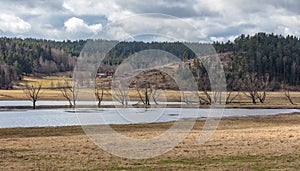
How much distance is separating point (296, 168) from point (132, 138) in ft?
48.9

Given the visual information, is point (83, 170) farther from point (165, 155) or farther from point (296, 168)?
point (296, 168)

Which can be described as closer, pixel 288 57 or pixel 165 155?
pixel 165 155

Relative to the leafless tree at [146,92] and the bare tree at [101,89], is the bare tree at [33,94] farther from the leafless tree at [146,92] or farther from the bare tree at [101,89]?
the leafless tree at [146,92]

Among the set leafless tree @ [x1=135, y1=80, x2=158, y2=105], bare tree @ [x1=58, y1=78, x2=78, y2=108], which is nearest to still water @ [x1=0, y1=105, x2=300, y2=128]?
bare tree @ [x1=58, y1=78, x2=78, y2=108]

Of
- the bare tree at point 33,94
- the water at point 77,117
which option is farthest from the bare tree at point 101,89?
the water at point 77,117

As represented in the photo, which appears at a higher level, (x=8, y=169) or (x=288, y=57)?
(x=288, y=57)

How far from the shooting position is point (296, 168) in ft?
56.5

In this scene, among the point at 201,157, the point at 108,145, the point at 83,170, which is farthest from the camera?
the point at 108,145

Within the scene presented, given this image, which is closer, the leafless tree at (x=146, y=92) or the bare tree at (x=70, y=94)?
the bare tree at (x=70, y=94)

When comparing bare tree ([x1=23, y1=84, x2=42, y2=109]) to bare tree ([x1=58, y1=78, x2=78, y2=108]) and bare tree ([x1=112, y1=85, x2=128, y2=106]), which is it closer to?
bare tree ([x1=58, y1=78, x2=78, y2=108])

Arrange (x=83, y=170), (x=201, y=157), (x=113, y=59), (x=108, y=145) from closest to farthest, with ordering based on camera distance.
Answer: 1. (x=83, y=170)
2. (x=201, y=157)
3. (x=108, y=145)
4. (x=113, y=59)

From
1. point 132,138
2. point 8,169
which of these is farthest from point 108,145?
point 8,169

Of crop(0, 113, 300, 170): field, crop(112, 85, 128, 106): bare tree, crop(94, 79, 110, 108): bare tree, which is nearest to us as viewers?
crop(0, 113, 300, 170): field

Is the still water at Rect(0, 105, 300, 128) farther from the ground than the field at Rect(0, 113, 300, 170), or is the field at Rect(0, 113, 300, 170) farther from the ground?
the field at Rect(0, 113, 300, 170)
